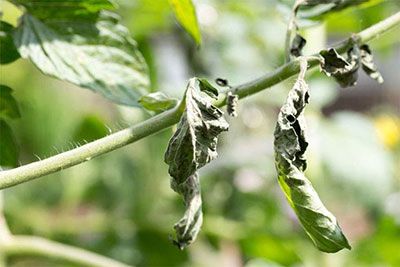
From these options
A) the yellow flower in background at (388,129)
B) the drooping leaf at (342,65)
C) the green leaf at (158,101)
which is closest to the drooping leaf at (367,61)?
the drooping leaf at (342,65)

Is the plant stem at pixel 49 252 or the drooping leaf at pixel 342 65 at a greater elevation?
the drooping leaf at pixel 342 65

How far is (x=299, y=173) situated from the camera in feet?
1.43

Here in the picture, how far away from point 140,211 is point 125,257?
0.08m

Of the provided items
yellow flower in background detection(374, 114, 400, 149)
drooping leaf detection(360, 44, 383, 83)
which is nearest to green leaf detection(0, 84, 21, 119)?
drooping leaf detection(360, 44, 383, 83)

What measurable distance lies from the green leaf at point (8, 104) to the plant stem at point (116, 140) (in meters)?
0.14

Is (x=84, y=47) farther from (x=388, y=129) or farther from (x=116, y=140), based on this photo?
(x=388, y=129)

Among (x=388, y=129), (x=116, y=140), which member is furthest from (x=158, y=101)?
(x=388, y=129)

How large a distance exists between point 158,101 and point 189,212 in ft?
0.23

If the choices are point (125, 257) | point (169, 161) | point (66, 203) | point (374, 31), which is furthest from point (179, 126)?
point (66, 203)

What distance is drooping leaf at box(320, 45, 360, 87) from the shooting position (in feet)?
1.56

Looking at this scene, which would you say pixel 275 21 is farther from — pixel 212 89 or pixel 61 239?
pixel 212 89

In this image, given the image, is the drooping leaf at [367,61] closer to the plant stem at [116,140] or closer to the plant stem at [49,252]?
the plant stem at [116,140]

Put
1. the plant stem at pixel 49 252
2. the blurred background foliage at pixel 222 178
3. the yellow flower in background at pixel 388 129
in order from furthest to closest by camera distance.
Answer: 1. the yellow flower in background at pixel 388 129
2. the blurred background foliage at pixel 222 178
3. the plant stem at pixel 49 252

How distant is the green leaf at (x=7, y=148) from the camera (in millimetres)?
550
